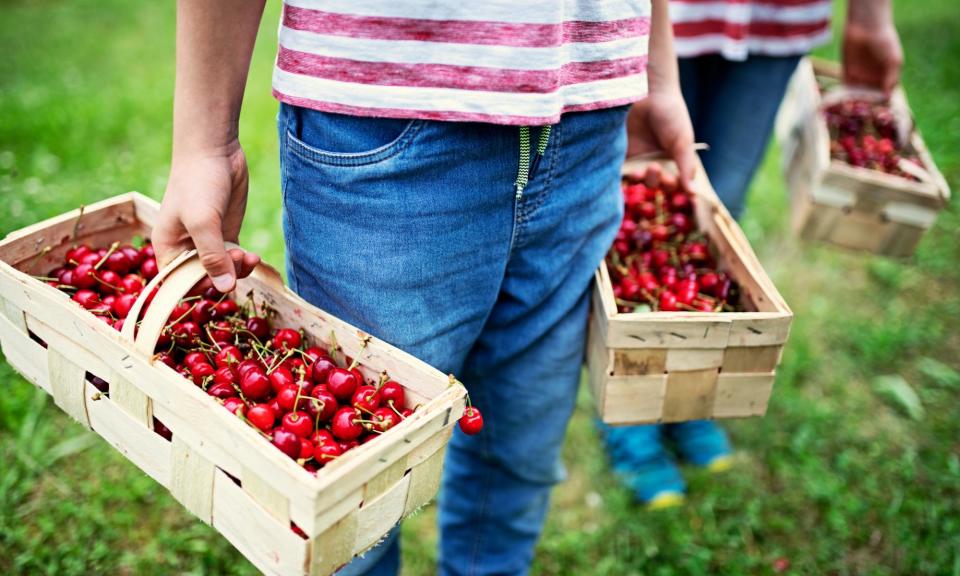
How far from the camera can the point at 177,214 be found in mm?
1133

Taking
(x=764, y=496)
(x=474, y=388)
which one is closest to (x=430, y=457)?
(x=474, y=388)

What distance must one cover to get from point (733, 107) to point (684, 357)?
115cm

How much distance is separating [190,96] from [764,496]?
91.3 inches

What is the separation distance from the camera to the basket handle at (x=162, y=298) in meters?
1.12

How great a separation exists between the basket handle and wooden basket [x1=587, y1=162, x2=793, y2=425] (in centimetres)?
80

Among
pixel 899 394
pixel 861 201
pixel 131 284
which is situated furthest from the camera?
pixel 899 394

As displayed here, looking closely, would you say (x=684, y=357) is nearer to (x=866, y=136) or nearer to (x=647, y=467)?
(x=647, y=467)

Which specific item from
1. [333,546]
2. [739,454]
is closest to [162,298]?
[333,546]

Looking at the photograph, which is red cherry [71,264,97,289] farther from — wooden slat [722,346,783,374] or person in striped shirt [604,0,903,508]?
person in striped shirt [604,0,903,508]

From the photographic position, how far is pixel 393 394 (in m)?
1.20

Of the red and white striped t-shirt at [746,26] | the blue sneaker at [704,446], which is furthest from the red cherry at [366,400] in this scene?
the blue sneaker at [704,446]

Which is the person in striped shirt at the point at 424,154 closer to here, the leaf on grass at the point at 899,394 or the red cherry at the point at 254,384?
the red cherry at the point at 254,384

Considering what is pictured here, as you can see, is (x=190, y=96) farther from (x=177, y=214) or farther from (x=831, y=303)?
(x=831, y=303)

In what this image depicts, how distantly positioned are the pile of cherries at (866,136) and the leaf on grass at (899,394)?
0.94 meters
